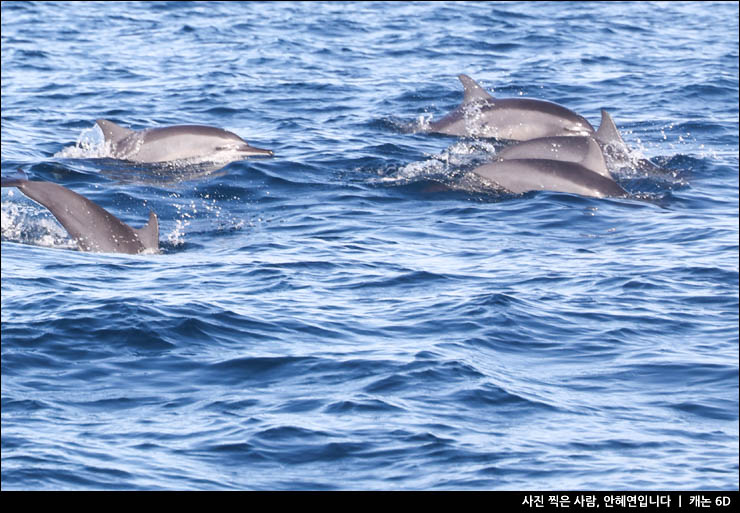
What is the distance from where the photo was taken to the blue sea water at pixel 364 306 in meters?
9.93

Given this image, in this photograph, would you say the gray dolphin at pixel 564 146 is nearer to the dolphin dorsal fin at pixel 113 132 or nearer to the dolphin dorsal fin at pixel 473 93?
the dolphin dorsal fin at pixel 473 93

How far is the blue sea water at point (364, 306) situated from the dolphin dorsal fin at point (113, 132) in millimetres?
492

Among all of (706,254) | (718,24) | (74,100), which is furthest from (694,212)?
(718,24)

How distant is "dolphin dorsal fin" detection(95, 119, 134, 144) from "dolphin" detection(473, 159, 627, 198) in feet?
19.1

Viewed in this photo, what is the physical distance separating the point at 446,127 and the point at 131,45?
12.9 m

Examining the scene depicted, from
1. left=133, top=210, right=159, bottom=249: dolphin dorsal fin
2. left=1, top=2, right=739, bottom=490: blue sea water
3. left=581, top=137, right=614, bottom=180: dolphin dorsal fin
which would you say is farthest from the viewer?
left=581, top=137, right=614, bottom=180: dolphin dorsal fin

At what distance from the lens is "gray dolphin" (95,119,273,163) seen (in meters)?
21.0

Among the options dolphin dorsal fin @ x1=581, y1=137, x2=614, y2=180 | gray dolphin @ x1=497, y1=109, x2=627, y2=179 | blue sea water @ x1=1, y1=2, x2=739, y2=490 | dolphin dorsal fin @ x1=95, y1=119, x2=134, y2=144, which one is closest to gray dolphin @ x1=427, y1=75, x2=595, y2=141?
blue sea water @ x1=1, y1=2, x2=739, y2=490

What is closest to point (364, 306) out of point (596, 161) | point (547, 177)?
point (547, 177)

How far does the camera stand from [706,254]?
1622cm

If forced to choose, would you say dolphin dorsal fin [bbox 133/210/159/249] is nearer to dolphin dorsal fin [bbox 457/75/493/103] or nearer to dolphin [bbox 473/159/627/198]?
dolphin [bbox 473/159/627/198]

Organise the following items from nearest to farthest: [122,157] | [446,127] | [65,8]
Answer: [122,157]
[446,127]
[65,8]

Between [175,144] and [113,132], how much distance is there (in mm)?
1022
